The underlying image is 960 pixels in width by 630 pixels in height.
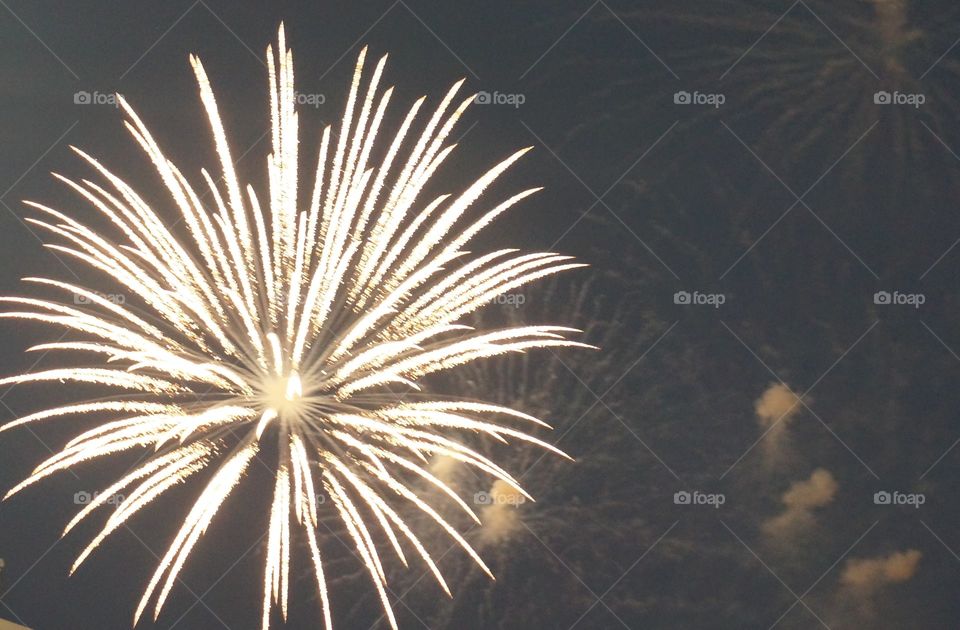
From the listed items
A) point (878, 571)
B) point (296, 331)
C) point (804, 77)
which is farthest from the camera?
point (804, 77)

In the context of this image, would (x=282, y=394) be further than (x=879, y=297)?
No

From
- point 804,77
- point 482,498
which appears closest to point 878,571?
point 482,498

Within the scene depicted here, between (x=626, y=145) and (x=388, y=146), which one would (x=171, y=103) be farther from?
(x=626, y=145)

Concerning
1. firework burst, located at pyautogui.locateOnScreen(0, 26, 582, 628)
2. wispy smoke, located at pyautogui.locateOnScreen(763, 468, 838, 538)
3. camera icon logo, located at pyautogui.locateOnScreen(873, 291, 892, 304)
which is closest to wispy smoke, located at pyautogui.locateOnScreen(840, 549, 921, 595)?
wispy smoke, located at pyautogui.locateOnScreen(763, 468, 838, 538)

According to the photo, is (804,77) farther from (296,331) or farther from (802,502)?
(296,331)

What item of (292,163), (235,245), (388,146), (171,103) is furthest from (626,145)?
(171,103)

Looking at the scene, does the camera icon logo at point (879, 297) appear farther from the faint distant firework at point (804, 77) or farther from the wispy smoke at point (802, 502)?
the wispy smoke at point (802, 502)

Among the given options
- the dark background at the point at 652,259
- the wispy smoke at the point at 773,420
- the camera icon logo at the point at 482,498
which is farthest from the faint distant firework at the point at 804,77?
the camera icon logo at the point at 482,498
